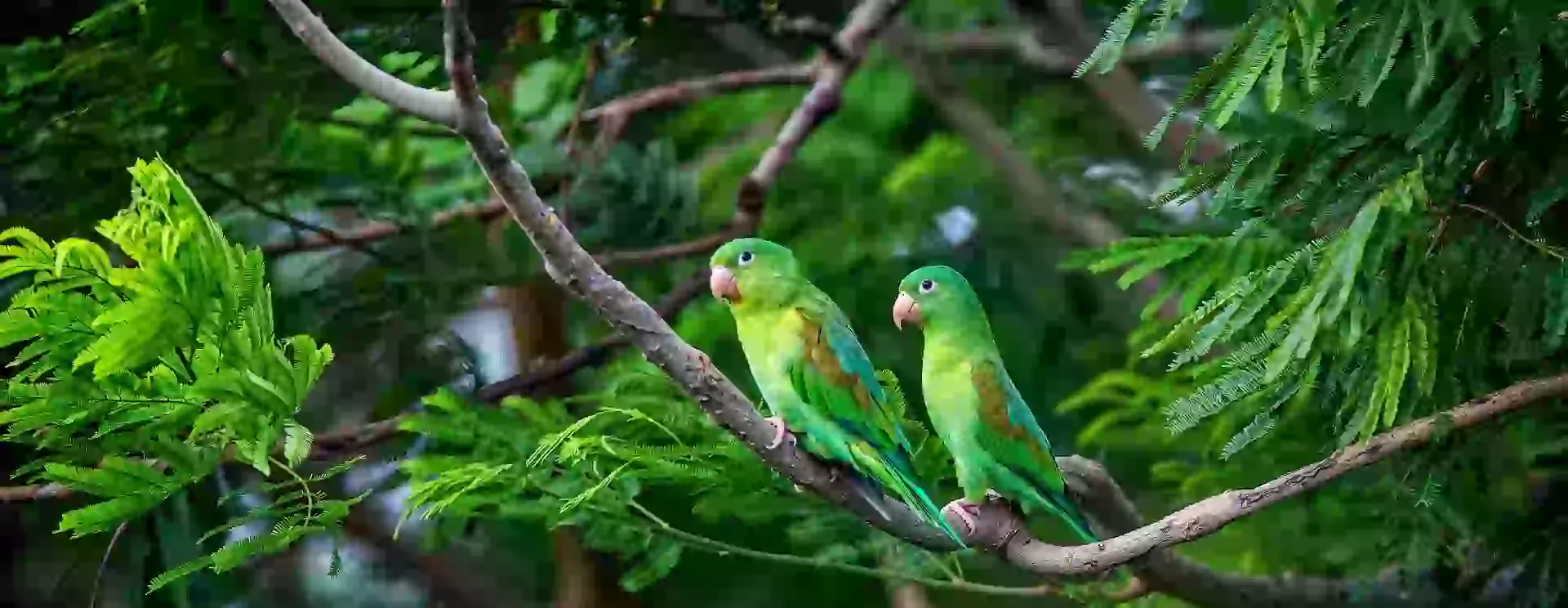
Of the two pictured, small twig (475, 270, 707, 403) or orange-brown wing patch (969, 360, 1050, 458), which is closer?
orange-brown wing patch (969, 360, 1050, 458)

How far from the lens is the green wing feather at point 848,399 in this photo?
140 centimetres

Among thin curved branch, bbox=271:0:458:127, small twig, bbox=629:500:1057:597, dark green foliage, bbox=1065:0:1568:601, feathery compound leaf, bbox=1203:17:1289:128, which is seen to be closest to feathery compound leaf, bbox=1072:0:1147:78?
dark green foliage, bbox=1065:0:1568:601

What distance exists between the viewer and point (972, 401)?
56.2 inches

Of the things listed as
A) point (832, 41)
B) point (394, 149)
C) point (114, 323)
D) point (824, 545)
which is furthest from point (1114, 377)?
point (114, 323)

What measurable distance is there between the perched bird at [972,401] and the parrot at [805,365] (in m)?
0.06

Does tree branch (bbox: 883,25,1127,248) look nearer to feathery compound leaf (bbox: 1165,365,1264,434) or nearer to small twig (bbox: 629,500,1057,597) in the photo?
small twig (bbox: 629,500,1057,597)

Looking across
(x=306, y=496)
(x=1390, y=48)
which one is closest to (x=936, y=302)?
(x=1390, y=48)

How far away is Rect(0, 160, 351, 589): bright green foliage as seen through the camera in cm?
126

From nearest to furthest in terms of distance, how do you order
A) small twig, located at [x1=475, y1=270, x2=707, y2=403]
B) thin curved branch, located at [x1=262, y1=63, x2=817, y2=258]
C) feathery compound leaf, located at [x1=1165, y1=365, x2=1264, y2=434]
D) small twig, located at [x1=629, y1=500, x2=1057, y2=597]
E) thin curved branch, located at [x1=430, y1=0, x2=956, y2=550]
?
thin curved branch, located at [x1=430, y1=0, x2=956, y2=550]
feathery compound leaf, located at [x1=1165, y1=365, x2=1264, y2=434]
small twig, located at [x1=629, y1=500, x2=1057, y2=597]
small twig, located at [x1=475, y1=270, x2=707, y2=403]
thin curved branch, located at [x1=262, y1=63, x2=817, y2=258]

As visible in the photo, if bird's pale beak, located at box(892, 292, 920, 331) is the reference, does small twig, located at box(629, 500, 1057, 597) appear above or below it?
below

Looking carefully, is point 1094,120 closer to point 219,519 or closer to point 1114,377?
point 1114,377

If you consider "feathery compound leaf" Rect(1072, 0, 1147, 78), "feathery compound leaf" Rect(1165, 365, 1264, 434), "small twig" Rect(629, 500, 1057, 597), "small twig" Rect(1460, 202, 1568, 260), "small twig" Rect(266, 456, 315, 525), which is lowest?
"small twig" Rect(629, 500, 1057, 597)

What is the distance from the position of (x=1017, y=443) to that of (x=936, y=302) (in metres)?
0.18

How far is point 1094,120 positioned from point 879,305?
142cm
